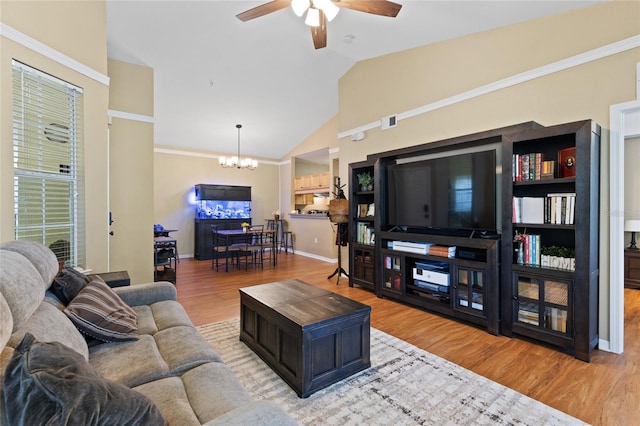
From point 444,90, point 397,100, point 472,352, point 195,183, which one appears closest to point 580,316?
point 472,352

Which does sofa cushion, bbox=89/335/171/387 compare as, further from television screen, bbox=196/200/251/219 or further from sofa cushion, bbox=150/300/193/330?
television screen, bbox=196/200/251/219

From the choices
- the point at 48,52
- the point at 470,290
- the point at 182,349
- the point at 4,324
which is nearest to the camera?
the point at 4,324

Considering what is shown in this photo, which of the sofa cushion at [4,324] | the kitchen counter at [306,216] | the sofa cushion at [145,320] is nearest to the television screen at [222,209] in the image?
the kitchen counter at [306,216]

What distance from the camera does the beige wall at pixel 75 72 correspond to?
7.11ft

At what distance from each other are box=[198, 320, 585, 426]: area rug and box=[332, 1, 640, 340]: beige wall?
57.0 inches

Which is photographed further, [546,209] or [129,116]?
[129,116]

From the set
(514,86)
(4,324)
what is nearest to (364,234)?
(514,86)

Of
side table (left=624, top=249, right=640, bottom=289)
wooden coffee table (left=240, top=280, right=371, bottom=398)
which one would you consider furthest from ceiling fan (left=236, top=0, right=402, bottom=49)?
side table (left=624, top=249, right=640, bottom=289)

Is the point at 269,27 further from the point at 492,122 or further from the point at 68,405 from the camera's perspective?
the point at 68,405

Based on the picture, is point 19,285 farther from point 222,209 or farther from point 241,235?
point 222,209

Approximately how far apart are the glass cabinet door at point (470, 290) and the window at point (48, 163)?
12.8 ft

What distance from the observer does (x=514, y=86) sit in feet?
10.2

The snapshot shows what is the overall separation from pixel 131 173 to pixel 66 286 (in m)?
2.86

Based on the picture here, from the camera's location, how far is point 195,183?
7.75 meters
